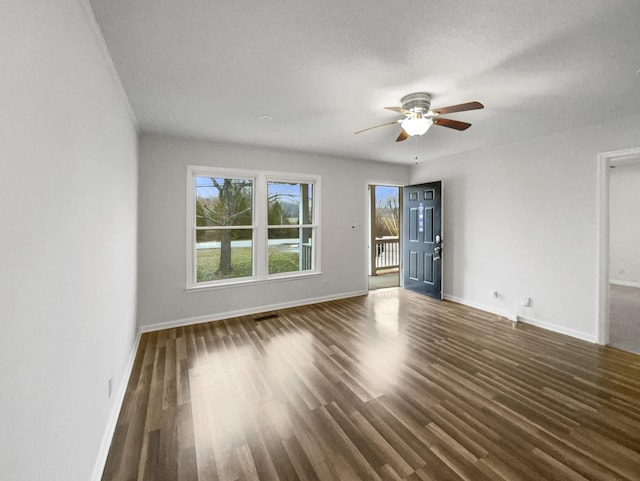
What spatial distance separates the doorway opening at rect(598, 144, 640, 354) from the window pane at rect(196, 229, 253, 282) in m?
4.69

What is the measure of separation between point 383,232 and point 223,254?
16.0 feet

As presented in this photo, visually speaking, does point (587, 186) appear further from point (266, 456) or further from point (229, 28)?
point (266, 456)

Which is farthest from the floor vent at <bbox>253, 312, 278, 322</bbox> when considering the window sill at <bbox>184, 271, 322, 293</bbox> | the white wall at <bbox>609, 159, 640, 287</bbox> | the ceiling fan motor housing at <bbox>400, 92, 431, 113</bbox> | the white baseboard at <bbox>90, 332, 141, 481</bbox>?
the white wall at <bbox>609, 159, 640, 287</bbox>

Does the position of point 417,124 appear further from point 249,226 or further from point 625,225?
point 625,225

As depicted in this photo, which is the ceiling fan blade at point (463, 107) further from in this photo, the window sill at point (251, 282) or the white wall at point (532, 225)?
the window sill at point (251, 282)

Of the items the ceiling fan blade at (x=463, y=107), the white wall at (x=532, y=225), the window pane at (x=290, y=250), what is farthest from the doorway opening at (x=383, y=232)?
the ceiling fan blade at (x=463, y=107)

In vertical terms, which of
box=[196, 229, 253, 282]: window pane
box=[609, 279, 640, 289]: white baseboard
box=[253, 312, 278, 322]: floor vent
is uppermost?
box=[196, 229, 253, 282]: window pane

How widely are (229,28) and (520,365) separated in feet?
12.6

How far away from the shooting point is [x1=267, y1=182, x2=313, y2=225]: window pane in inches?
186

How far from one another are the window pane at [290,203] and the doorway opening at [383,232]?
2912 mm

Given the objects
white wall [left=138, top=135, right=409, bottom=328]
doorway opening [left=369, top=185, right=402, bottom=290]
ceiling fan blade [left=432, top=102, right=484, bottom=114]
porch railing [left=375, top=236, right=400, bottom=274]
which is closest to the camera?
ceiling fan blade [left=432, top=102, right=484, bottom=114]

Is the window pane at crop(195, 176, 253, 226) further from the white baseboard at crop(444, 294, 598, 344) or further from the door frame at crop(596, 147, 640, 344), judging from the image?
the door frame at crop(596, 147, 640, 344)

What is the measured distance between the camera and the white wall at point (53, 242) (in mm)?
810

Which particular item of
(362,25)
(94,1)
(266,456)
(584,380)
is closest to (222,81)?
(94,1)
